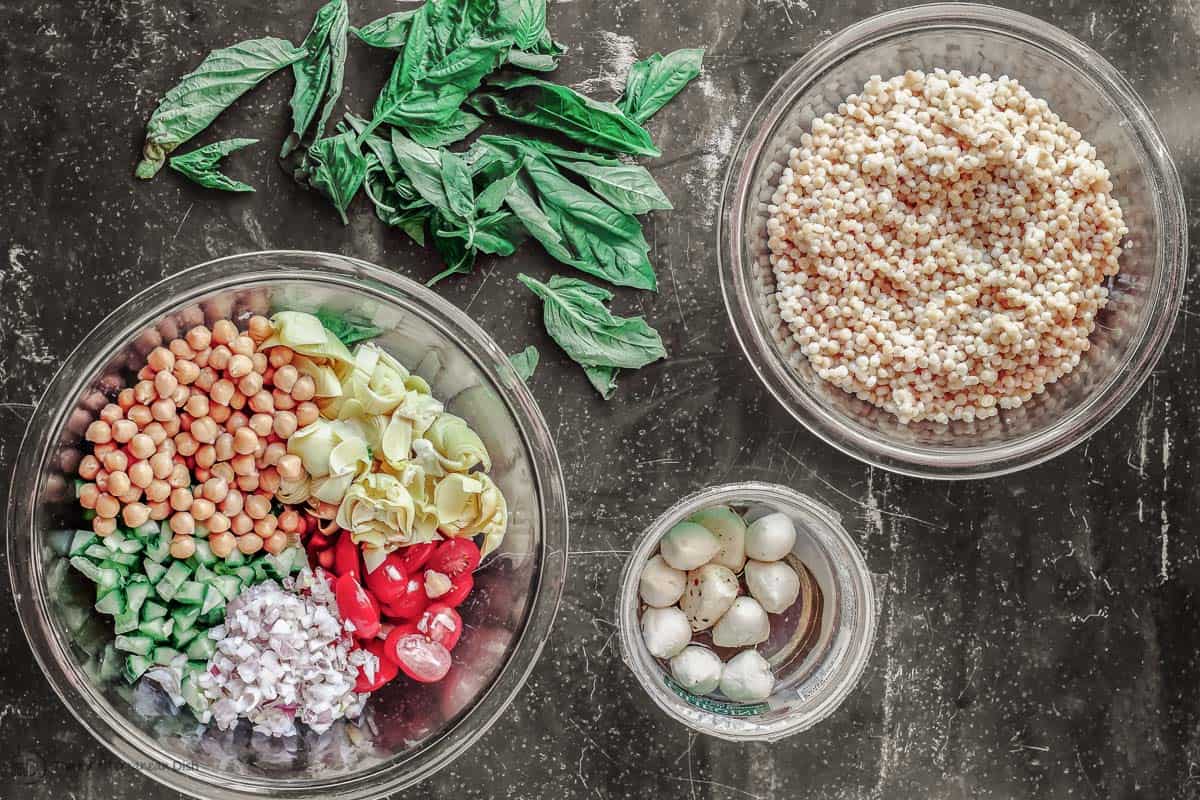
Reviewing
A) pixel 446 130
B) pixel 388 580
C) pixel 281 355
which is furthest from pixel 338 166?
pixel 388 580

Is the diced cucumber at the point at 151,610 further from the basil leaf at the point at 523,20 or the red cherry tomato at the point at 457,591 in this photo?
the basil leaf at the point at 523,20

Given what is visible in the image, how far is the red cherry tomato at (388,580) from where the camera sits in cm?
140

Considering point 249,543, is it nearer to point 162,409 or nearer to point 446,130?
point 162,409

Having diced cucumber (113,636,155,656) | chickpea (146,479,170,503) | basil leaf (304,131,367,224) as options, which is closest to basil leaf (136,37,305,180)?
basil leaf (304,131,367,224)

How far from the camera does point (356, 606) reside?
1368mm

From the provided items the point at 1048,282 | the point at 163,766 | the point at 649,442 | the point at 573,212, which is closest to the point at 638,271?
the point at 573,212

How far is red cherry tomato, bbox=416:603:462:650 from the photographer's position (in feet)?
4.67

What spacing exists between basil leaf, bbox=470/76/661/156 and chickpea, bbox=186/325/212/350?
51 centimetres

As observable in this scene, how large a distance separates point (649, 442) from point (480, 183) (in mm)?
468

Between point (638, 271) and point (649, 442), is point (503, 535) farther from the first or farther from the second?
point (638, 271)

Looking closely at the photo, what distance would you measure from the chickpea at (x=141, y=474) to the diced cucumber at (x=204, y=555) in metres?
0.11

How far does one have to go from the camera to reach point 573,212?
1.51 metres

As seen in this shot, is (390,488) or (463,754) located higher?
(390,488)

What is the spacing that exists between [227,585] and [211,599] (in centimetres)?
3
